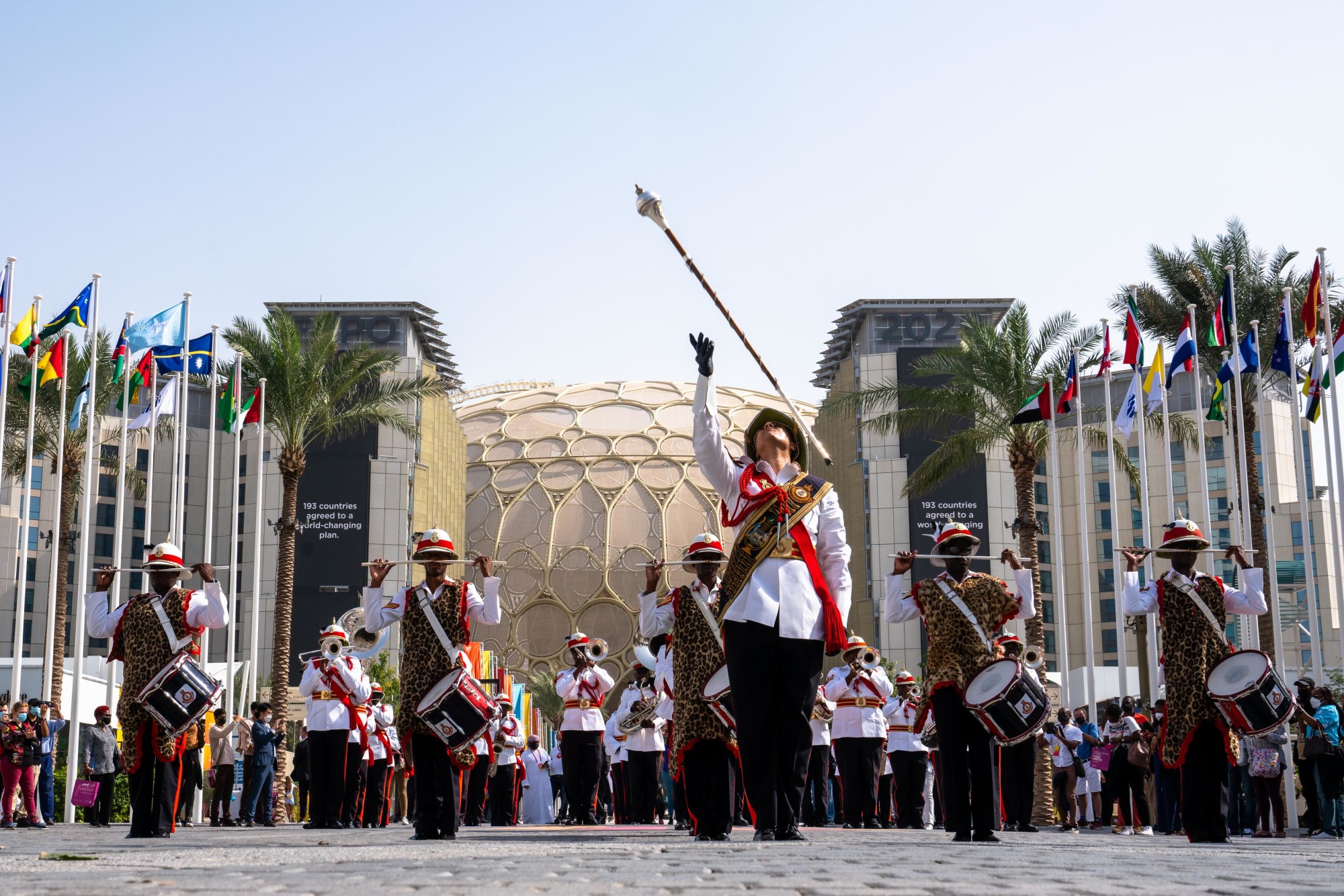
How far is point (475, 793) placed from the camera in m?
18.1

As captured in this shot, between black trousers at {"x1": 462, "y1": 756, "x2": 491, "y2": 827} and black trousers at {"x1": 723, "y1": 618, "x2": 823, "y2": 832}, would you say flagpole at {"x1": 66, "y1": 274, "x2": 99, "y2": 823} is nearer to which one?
black trousers at {"x1": 462, "y1": 756, "x2": 491, "y2": 827}

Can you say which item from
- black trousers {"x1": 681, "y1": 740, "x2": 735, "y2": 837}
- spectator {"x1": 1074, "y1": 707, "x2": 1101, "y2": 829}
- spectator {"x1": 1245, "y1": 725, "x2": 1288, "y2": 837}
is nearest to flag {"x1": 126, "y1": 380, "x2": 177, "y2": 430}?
spectator {"x1": 1074, "y1": 707, "x2": 1101, "y2": 829}

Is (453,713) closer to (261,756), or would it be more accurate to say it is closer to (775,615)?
(775,615)

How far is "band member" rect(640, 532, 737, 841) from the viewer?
920 cm

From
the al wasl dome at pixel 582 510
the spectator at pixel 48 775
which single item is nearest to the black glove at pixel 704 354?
the spectator at pixel 48 775

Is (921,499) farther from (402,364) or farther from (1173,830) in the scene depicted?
(1173,830)

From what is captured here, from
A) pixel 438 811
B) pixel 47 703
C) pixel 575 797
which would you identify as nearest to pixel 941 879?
pixel 438 811

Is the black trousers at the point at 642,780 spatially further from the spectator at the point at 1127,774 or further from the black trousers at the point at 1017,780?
the spectator at the point at 1127,774

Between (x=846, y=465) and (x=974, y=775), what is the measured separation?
57.1 meters

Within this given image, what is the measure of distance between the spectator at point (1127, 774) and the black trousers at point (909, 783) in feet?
7.58

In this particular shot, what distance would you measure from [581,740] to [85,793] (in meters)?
6.49

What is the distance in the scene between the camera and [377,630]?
10.3 metres

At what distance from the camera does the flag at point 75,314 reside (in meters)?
23.5

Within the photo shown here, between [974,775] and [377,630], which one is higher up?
[377,630]
